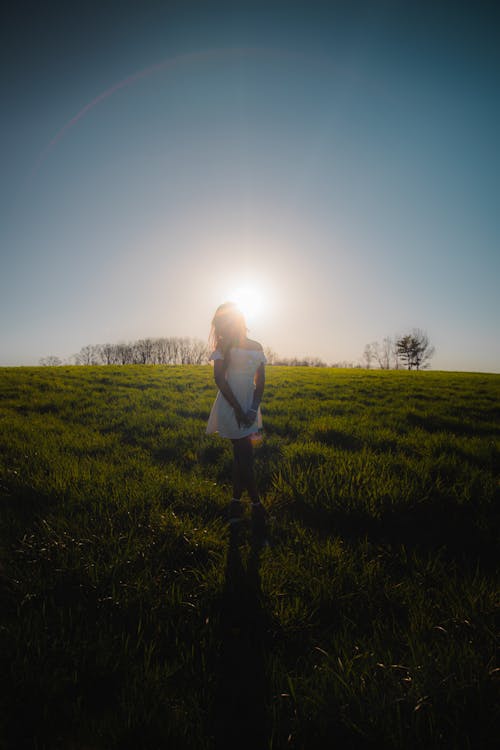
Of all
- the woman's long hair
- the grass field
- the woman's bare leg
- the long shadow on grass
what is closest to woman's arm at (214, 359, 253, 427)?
the woman's long hair

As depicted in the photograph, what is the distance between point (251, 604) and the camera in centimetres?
228

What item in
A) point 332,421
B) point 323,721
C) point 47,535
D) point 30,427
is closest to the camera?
point 323,721

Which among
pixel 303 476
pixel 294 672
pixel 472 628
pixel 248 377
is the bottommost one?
pixel 294 672

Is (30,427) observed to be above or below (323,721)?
above

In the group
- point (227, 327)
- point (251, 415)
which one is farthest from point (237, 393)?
point (227, 327)

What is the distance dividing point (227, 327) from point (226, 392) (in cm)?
80

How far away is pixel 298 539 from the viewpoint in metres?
2.96

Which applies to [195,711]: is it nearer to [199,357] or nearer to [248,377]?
[248,377]

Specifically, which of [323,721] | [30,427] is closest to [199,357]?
[30,427]

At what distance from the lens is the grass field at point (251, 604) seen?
1518 mm

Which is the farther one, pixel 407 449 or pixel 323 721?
pixel 407 449

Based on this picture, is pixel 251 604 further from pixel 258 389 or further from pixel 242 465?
pixel 258 389

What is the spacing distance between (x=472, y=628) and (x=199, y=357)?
86367 mm

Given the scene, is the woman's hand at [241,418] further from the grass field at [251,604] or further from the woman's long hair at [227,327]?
the grass field at [251,604]
